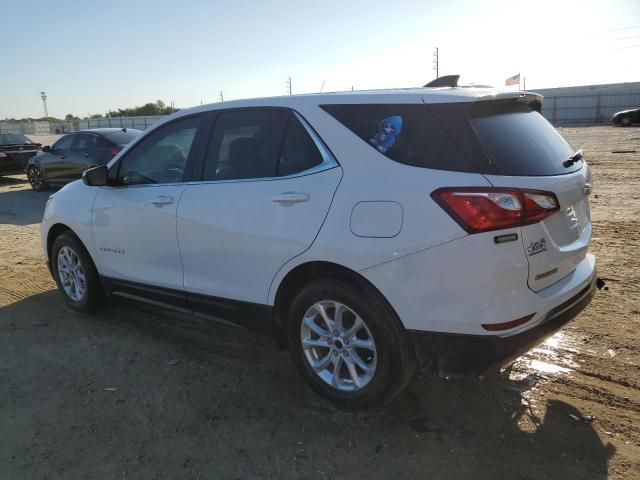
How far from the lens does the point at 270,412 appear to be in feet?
10.3

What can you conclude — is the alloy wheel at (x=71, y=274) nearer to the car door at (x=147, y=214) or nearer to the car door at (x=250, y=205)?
the car door at (x=147, y=214)

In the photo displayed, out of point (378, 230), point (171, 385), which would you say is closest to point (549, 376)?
point (378, 230)

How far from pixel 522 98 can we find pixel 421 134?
0.81 meters

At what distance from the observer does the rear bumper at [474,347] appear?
Answer: 8.38ft

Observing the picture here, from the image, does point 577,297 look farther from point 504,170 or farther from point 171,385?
point 171,385

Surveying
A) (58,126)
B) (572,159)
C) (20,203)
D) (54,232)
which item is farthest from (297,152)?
(58,126)

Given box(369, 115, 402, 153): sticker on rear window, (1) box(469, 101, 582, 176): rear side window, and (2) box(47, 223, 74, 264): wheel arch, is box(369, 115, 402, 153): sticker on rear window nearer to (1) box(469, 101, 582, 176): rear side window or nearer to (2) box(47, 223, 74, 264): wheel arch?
(1) box(469, 101, 582, 176): rear side window

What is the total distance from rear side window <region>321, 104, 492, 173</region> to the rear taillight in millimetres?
136

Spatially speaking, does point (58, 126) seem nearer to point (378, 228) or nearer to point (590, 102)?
point (590, 102)

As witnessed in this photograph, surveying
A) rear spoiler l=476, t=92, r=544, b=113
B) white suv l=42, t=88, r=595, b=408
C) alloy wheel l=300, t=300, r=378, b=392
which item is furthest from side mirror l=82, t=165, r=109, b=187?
rear spoiler l=476, t=92, r=544, b=113

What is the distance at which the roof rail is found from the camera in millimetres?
3438

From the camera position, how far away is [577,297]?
9.53ft

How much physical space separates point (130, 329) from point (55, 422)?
1398 millimetres

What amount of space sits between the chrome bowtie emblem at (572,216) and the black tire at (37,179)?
13085 millimetres
